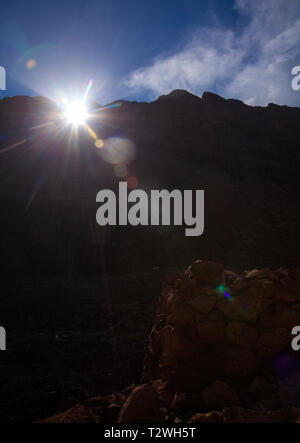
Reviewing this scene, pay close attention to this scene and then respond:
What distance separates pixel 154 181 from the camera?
1193 inches

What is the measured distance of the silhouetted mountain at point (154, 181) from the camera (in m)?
20.4

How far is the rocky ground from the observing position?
2859 mm

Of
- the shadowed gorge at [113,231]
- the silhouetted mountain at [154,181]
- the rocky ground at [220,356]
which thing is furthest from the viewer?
the silhouetted mountain at [154,181]

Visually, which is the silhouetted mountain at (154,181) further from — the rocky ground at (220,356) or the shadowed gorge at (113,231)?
the rocky ground at (220,356)

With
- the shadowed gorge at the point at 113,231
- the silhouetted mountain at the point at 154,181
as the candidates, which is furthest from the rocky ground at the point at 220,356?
the silhouetted mountain at the point at 154,181

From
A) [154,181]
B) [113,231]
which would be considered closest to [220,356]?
[113,231]

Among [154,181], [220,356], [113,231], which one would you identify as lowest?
[220,356]

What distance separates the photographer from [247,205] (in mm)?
26891

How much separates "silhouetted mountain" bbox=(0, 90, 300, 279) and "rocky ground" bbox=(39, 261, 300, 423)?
10.9 m

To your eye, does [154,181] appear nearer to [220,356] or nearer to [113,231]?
[113,231]

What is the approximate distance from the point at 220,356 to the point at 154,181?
2746cm

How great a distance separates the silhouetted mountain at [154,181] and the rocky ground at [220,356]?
10945 millimetres
